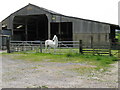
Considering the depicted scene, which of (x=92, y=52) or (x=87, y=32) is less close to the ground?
(x=87, y=32)

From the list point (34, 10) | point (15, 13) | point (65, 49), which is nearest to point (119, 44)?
point (65, 49)

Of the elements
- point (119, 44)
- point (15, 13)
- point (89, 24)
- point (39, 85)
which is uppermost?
point (15, 13)

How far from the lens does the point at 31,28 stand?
4597 centimetres

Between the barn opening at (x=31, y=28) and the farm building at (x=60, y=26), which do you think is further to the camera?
the barn opening at (x=31, y=28)

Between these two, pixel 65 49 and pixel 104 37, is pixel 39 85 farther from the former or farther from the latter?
pixel 104 37

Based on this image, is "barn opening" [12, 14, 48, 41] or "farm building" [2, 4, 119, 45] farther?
"barn opening" [12, 14, 48, 41]

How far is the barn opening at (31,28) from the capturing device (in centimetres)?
4135

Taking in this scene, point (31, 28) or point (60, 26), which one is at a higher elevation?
point (31, 28)

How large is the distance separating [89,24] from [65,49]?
Result: 37.1ft

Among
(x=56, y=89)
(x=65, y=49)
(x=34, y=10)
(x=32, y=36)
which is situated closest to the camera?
(x=56, y=89)

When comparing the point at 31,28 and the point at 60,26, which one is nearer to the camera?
the point at 60,26

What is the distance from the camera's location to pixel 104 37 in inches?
1206

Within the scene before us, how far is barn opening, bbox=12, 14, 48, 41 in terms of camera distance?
4135cm

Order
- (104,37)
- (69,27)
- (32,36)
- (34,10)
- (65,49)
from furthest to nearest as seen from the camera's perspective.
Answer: (32,36) < (69,27) < (34,10) < (104,37) < (65,49)
